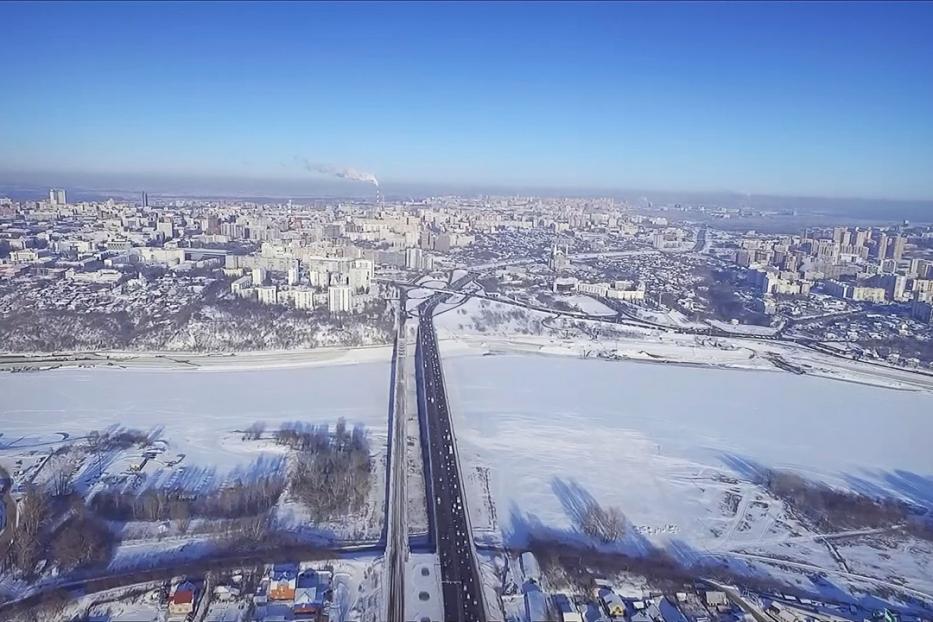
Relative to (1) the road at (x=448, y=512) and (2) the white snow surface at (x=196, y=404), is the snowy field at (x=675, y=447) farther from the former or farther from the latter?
(2) the white snow surface at (x=196, y=404)

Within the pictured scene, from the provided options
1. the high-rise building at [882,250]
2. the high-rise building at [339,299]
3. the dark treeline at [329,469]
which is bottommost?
the dark treeline at [329,469]

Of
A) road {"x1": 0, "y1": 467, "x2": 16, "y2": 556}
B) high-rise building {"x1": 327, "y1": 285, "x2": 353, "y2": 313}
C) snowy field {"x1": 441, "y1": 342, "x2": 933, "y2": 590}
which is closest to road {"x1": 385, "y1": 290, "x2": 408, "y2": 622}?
snowy field {"x1": 441, "y1": 342, "x2": 933, "y2": 590}

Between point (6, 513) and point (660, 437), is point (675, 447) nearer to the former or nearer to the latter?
point (660, 437)

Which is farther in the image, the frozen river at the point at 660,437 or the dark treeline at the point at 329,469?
the frozen river at the point at 660,437

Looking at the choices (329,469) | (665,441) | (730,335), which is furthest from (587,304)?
(329,469)

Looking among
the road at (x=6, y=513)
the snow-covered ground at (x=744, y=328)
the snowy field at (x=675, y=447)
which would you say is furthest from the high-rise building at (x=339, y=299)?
the snow-covered ground at (x=744, y=328)

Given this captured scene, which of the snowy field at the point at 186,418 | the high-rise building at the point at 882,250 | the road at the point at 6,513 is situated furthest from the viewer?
the high-rise building at the point at 882,250

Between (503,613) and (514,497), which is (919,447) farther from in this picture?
(503,613)
